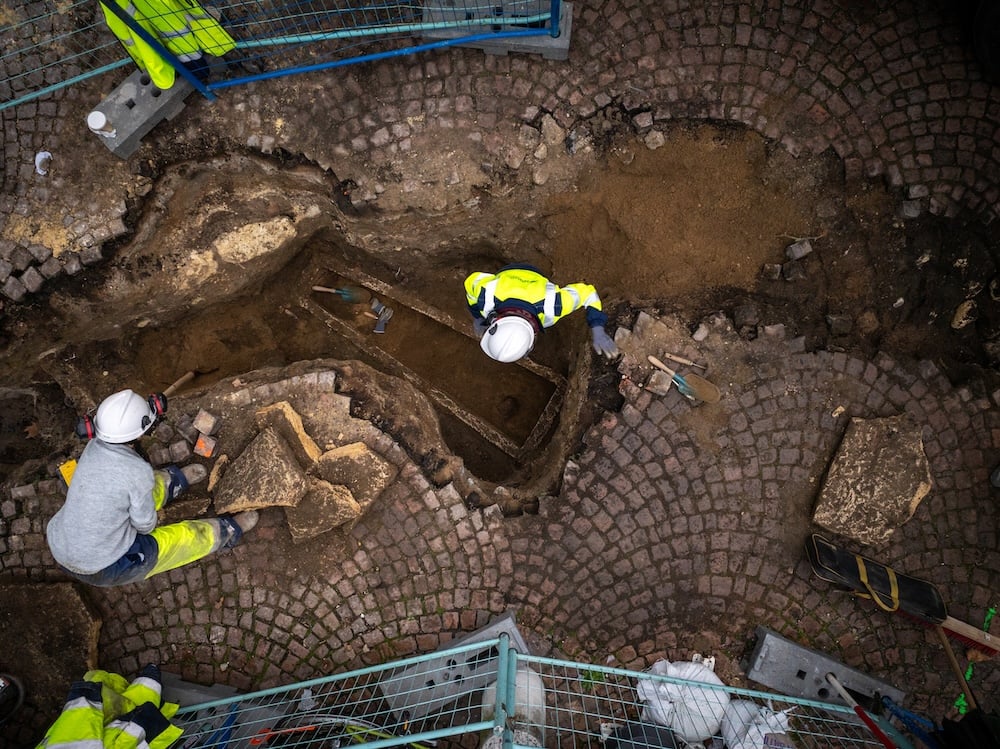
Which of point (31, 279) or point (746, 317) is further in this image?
point (31, 279)

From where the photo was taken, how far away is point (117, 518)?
13.9ft

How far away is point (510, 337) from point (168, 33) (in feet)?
12.4

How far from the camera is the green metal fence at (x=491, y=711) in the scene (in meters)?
4.64

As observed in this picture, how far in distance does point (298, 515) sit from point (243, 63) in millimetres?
4068

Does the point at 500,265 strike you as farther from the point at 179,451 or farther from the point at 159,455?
the point at 159,455

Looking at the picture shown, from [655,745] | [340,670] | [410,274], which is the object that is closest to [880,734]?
[655,745]

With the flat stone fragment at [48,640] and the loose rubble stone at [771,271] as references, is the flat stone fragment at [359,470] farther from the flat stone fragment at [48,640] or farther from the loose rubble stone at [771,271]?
the loose rubble stone at [771,271]

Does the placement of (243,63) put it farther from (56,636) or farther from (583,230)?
(56,636)

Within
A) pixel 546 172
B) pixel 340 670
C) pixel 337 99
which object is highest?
pixel 337 99

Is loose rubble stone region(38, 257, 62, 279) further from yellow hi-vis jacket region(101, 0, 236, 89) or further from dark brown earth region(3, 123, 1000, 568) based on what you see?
yellow hi-vis jacket region(101, 0, 236, 89)

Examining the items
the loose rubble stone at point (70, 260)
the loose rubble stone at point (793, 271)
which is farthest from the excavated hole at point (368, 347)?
the loose rubble stone at point (793, 271)

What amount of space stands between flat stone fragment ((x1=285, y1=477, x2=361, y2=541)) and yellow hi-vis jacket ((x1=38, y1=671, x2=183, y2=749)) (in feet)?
5.34

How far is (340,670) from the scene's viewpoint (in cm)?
499

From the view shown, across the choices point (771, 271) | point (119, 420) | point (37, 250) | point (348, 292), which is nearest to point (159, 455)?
point (119, 420)
